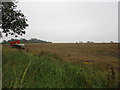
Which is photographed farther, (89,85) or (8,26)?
(8,26)

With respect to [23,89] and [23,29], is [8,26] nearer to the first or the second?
[23,29]

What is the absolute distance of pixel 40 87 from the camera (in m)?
2.54

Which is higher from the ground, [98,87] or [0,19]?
[0,19]

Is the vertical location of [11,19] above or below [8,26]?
above

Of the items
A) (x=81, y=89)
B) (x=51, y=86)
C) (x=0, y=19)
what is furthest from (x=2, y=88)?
(x=0, y=19)

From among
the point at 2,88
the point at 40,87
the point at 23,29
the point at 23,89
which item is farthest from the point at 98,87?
the point at 23,29

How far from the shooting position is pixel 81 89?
2.53 m

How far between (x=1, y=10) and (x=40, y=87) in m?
4.18

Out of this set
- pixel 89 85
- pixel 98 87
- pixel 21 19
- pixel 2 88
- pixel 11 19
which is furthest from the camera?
pixel 21 19

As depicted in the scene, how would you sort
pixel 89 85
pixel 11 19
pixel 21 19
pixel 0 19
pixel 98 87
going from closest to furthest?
pixel 98 87 < pixel 89 85 < pixel 0 19 < pixel 11 19 < pixel 21 19

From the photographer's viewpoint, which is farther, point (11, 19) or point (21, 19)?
point (21, 19)

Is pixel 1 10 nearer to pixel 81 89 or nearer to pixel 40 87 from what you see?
pixel 40 87

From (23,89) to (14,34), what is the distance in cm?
436

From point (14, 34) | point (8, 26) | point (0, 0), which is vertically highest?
point (0, 0)
